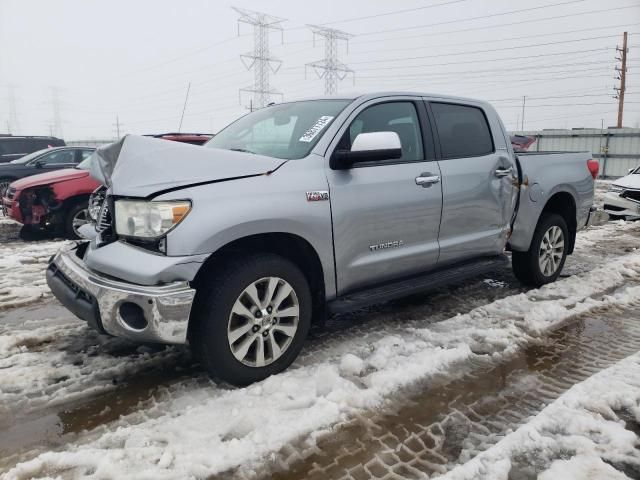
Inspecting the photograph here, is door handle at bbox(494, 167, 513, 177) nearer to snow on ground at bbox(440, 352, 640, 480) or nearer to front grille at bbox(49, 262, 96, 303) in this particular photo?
snow on ground at bbox(440, 352, 640, 480)

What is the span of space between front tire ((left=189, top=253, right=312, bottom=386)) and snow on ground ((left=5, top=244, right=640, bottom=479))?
5.2 inches

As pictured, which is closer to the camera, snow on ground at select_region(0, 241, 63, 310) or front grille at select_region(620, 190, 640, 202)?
snow on ground at select_region(0, 241, 63, 310)

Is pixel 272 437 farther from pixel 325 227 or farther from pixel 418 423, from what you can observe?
pixel 325 227

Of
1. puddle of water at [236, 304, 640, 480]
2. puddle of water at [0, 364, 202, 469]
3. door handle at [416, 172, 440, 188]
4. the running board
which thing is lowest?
puddle of water at [236, 304, 640, 480]

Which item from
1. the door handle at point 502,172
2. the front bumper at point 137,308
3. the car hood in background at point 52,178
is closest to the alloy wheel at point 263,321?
the front bumper at point 137,308

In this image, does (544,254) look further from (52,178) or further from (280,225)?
(52,178)

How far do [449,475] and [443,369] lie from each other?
42.7 inches

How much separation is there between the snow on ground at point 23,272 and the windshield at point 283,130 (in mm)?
2467

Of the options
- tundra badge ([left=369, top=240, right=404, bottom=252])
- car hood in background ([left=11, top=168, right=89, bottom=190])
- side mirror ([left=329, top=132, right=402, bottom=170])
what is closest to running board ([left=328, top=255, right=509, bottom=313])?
tundra badge ([left=369, top=240, right=404, bottom=252])

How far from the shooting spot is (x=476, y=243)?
4.18 meters

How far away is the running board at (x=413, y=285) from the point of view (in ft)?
10.7

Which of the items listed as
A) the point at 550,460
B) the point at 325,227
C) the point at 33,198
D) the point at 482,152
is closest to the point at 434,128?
the point at 482,152

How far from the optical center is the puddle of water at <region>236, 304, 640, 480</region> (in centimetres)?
225

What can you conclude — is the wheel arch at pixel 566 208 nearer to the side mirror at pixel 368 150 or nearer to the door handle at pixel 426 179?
the door handle at pixel 426 179
